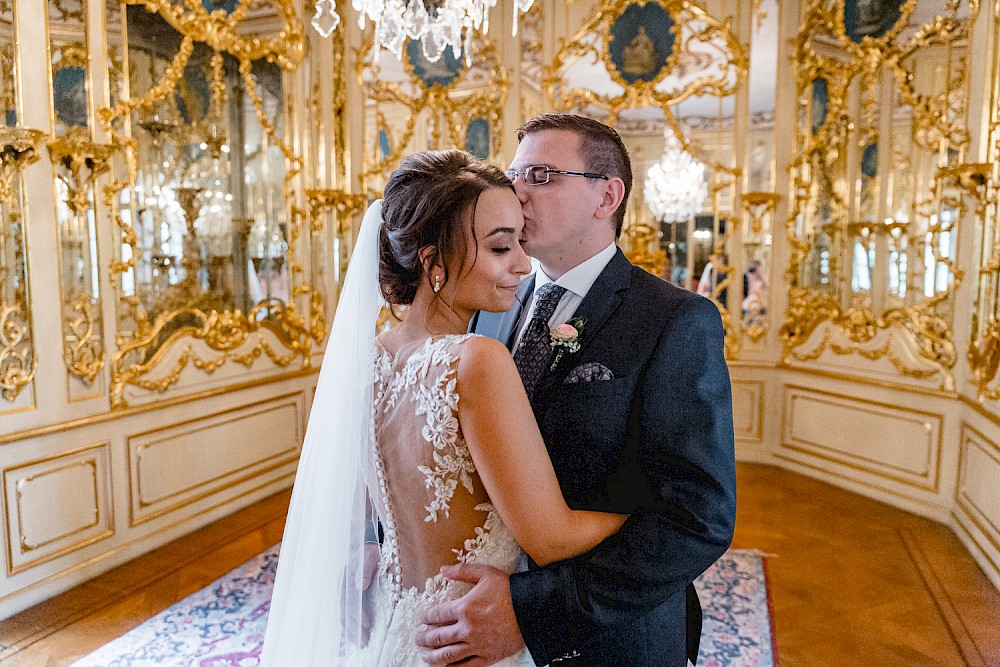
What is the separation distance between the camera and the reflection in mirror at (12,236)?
9.55 ft

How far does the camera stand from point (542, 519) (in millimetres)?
1155

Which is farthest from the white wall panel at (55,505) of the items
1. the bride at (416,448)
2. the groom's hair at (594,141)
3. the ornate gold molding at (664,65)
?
the ornate gold molding at (664,65)

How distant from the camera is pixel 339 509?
144cm

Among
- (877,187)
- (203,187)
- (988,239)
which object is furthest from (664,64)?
(203,187)

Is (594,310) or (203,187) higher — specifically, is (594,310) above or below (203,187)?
below

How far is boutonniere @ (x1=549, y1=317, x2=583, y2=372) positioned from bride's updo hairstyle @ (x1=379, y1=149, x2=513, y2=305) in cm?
26

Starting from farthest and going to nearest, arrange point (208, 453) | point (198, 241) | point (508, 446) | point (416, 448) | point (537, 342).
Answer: point (208, 453)
point (198, 241)
point (537, 342)
point (416, 448)
point (508, 446)

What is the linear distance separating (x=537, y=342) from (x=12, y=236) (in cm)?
276

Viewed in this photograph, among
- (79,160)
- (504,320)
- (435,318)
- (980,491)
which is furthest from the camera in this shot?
(980,491)

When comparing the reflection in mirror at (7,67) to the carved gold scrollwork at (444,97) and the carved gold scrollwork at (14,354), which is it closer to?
the carved gold scrollwork at (14,354)

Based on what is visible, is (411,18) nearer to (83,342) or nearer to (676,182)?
(83,342)

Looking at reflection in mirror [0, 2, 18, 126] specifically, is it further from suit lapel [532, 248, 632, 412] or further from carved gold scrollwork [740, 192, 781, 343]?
carved gold scrollwork [740, 192, 781, 343]

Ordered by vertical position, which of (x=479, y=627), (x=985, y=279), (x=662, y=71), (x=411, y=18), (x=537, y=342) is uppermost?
(x=662, y=71)

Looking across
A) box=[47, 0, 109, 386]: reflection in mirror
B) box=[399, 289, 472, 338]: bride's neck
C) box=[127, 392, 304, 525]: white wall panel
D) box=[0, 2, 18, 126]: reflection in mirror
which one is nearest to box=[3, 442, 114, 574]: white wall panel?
box=[127, 392, 304, 525]: white wall panel
